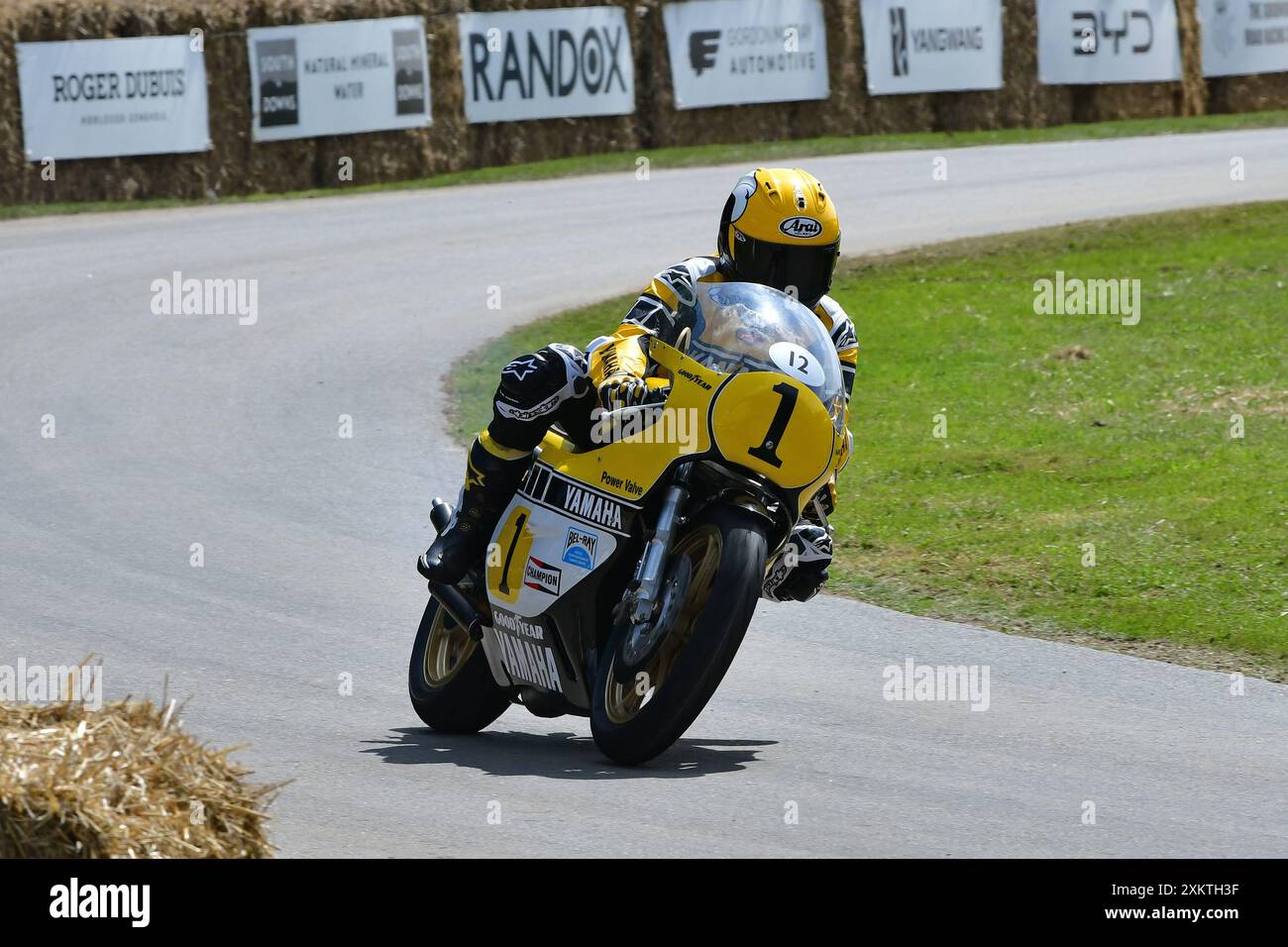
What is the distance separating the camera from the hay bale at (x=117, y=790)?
4164mm

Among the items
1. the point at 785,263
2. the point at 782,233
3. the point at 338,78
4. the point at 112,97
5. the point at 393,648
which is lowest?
the point at 393,648

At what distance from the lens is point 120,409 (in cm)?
1318

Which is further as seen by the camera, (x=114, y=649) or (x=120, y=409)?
(x=120, y=409)

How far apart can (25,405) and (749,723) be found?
7884mm

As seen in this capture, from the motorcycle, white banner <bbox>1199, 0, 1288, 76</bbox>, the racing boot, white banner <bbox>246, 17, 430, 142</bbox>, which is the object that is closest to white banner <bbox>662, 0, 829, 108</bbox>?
white banner <bbox>246, 17, 430, 142</bbox>

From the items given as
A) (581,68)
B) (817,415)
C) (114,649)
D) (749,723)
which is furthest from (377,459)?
(581,68)

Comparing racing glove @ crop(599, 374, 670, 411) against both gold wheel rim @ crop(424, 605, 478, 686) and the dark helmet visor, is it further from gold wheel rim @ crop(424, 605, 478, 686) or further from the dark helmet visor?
gold wheel rim @ crop(424, 605, 478, 686)

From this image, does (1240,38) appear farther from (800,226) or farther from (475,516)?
(475,516)

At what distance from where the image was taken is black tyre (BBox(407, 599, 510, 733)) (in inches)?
269

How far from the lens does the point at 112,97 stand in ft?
75.0

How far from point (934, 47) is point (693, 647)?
2452 centimetres
